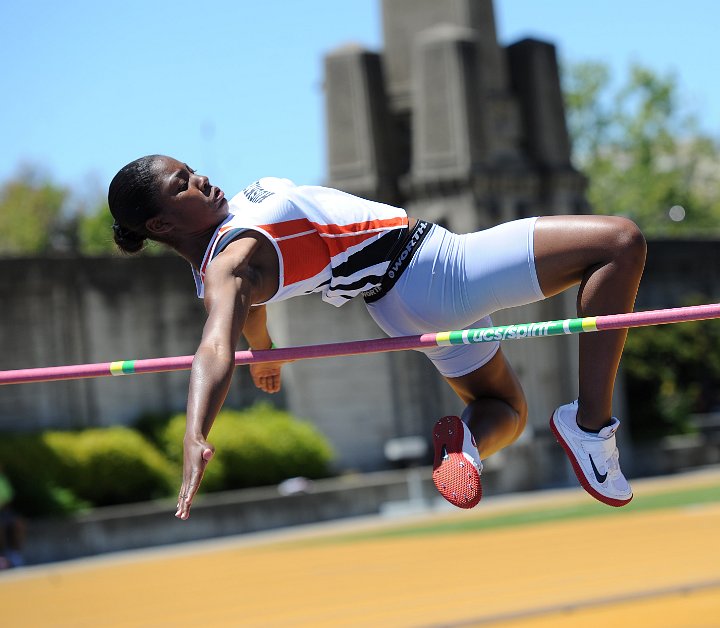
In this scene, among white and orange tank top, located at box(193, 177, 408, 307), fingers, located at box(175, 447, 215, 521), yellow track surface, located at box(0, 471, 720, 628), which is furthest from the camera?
yellow track surface, located at box(0, 471, 720, 628)

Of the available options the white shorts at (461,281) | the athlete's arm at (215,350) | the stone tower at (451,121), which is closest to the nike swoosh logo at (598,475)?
the white shorts at (461,281)

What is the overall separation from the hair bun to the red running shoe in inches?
54.1

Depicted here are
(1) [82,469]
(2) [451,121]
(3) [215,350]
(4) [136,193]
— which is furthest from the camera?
(2) [451,121]

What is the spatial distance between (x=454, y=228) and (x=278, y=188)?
16.0 m

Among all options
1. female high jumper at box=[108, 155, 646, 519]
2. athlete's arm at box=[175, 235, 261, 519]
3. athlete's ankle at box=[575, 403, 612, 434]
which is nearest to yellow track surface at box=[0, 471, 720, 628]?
athlete's ankle at box=[575, 403, 612, 434]

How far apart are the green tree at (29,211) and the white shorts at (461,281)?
5192cm

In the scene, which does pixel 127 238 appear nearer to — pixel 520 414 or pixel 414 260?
pixel 414 260

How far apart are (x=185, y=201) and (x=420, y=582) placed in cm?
659

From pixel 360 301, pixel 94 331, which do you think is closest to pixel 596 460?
pixel 94 331

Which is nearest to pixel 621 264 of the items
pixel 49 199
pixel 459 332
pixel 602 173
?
pixel 459 332

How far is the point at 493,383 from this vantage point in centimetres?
562

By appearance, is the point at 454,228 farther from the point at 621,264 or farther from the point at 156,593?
the point at 621,264

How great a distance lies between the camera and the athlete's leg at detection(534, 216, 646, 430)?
4879 mm

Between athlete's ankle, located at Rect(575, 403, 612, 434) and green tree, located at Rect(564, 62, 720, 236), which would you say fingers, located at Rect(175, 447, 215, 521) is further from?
green tree, located at Rect(564, 62, 720, 236)
